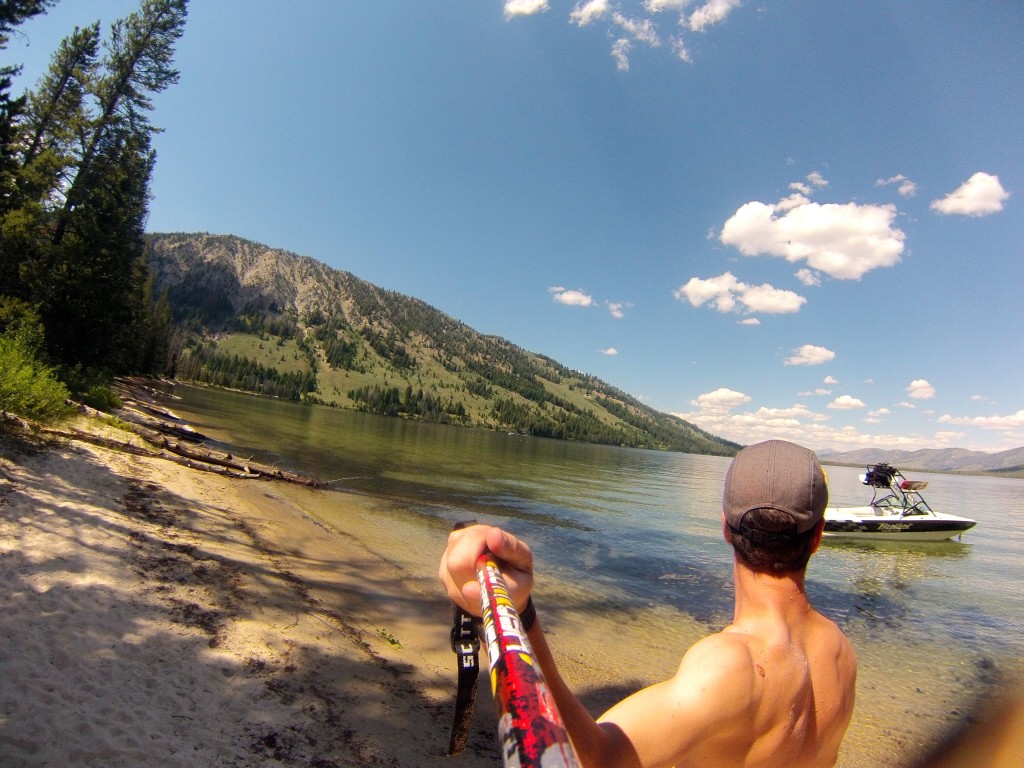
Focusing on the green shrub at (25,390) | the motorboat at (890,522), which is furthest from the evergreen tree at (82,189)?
A: the motorboat at (890,522)

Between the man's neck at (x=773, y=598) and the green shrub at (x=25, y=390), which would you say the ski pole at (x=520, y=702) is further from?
the green shrub at (x=25, y=390)

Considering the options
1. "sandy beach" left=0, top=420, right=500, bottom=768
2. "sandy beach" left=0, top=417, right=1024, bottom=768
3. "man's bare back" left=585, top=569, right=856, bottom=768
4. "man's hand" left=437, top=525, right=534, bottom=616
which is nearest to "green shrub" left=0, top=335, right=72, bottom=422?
"sandy beach" left=0, top=417, right=1024, bottom=768

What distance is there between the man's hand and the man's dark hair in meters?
1.08

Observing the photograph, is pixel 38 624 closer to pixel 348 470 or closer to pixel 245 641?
pixel 245 641

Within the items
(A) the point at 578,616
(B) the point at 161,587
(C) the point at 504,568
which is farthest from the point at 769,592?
(A) the point at 578,616

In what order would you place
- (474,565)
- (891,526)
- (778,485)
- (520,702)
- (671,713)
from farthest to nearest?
(891,526) < (778,485) < (671,713) < (474,565) < (520,702)

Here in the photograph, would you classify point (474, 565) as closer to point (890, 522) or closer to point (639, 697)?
point (639, 697)

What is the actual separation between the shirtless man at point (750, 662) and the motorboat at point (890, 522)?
32107 millimetres

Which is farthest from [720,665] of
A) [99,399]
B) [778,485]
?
[99,399]

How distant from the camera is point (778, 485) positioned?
203cm

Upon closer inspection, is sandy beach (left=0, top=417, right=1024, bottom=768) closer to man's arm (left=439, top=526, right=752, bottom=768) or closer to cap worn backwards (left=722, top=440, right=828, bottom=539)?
man's arm (left=439, top=526, right=752, bottom=768)

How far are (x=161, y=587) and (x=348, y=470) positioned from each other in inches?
927

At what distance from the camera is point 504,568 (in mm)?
1573

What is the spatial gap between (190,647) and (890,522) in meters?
35.7
